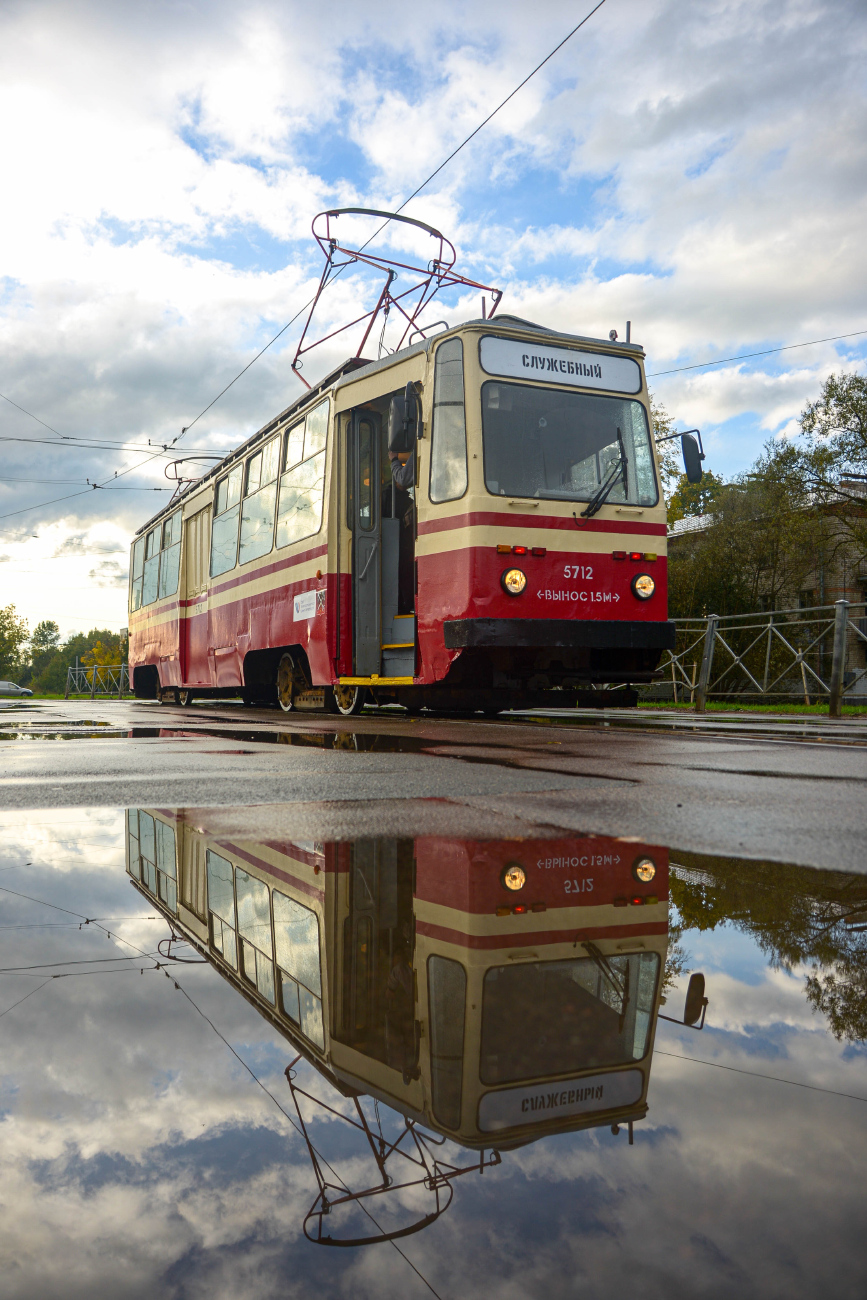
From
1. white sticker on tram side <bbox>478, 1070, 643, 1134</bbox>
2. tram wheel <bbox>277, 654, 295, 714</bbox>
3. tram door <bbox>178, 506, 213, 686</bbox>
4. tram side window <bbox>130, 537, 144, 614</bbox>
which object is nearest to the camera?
white sticker on tram side <bbox>478, 1070, 643, 1134</bbox>

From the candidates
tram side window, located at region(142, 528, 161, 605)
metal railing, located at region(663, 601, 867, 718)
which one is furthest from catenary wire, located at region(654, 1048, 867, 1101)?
tram side window, located at region(142, 528, 161, 605)

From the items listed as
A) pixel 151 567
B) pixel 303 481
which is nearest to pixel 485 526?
pixel 303 481

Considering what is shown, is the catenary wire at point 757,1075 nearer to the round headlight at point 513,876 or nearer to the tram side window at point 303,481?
the round headlight at point 513,876

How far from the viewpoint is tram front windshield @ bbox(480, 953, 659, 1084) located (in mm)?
1257

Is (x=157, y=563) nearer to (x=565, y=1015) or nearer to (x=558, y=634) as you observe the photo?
(x=558, y=634)

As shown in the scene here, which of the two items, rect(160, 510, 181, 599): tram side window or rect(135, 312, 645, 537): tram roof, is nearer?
rect(135, 312, 645, 537): tram roof

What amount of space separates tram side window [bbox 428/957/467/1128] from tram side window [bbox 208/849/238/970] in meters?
0.38

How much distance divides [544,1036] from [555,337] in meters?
8.77

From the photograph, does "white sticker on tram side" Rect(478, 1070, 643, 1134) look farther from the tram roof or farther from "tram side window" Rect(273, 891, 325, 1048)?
the tram roof

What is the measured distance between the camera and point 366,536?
10.8m

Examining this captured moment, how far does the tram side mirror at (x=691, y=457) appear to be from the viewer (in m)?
9.50

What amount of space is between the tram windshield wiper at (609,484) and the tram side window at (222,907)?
6830 millimetres

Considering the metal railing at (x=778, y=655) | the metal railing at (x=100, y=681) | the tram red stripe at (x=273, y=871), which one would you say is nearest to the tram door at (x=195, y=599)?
the metal railing at (x=778, y=655)

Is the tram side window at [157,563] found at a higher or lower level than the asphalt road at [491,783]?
higher
